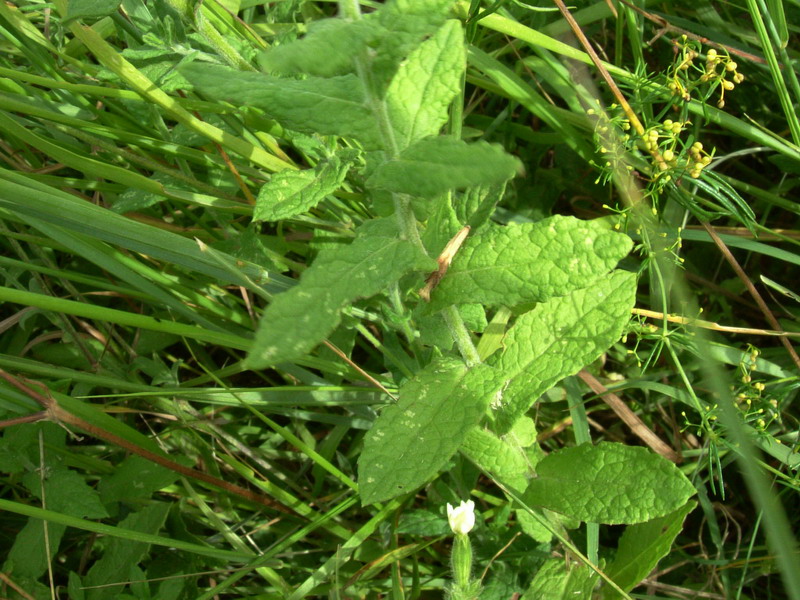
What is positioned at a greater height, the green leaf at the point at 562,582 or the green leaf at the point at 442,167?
the green leaf at the point at 442,167

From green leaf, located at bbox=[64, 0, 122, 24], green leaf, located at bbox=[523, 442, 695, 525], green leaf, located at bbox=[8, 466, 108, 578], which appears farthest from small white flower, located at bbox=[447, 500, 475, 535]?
green leaf, located at bbox=[64, 0, 122, 24]

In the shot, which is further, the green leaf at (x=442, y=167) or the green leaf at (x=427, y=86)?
the green leaf at (x=427, y=86)

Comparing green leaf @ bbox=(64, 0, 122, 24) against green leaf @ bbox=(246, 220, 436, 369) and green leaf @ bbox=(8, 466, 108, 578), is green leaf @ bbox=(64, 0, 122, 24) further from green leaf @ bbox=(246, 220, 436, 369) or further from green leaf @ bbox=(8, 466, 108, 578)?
green leaf @ bbox=(8, 466, 108, 578)

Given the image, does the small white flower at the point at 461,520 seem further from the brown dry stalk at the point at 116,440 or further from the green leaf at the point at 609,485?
the brown dry stalk at the point at 116,440

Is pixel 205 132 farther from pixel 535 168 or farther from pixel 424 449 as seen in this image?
pixel 535 168

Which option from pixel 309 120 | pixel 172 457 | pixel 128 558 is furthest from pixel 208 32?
pixel 128 558

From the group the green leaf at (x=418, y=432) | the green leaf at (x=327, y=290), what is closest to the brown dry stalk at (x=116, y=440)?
the green leaf at (x=418, y=432)
